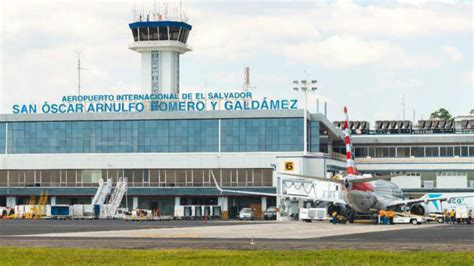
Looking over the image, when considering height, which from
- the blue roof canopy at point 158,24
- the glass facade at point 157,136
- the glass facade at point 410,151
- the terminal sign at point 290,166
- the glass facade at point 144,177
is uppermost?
the blue roof canopy at point 158,24

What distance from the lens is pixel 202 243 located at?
2167 inches

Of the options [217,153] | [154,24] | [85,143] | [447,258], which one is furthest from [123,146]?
[447,258]

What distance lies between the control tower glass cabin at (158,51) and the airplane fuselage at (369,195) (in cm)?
5708

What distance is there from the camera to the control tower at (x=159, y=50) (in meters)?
160

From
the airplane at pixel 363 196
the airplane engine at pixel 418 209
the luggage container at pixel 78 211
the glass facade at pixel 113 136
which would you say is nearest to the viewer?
the airplane at pixel 363 196

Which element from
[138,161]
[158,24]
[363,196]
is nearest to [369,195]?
[363,196]

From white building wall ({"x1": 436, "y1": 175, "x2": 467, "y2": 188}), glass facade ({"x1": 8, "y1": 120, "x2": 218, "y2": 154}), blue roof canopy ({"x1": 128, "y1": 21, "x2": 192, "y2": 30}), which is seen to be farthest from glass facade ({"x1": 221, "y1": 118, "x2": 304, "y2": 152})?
white building wall ({"x1": 436, "y1": 175, "x2": 467, "y2": 188})

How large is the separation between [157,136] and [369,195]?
162ft

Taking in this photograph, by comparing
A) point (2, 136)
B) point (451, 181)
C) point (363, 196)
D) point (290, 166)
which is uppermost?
point (2, 136)

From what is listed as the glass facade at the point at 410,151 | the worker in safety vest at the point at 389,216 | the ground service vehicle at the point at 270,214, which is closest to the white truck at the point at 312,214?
the worker in safety vest at the point at 389,216

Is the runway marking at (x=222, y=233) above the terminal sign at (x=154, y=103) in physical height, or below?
below

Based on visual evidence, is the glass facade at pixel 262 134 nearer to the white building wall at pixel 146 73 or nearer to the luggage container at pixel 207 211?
the luggage container at pixel 207 211

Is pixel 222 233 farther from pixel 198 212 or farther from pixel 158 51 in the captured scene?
pixel 158 51

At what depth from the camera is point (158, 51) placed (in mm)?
160625
